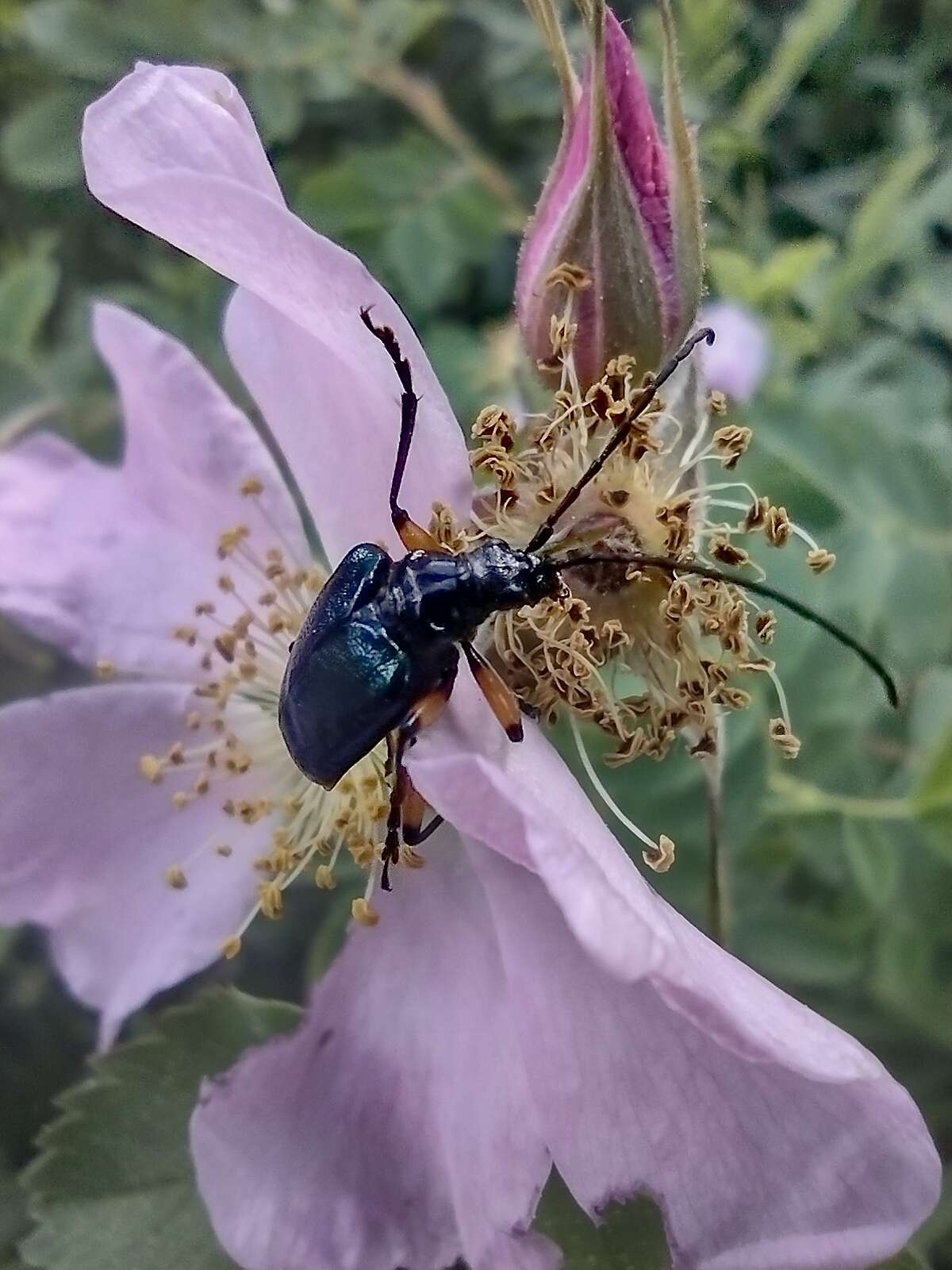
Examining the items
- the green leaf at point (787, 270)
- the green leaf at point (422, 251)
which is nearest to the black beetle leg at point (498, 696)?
the green leaf at point (787, 270)

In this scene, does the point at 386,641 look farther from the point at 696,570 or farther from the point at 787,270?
the point at 787,270

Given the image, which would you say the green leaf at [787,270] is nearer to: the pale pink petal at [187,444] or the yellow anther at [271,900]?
the pale pink petal at [187,444]

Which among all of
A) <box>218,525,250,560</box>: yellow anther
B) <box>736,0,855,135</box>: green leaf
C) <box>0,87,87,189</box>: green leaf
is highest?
<box>736,0,855,135</box>: green leaf

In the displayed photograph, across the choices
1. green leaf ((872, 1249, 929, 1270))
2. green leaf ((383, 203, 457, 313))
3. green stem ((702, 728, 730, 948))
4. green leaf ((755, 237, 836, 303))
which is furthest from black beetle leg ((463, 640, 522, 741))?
green leaf ((383, 203, 457, 313))

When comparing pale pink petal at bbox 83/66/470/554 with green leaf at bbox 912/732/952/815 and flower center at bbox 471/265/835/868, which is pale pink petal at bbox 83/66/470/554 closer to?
flower center at bbox 471/265/835/868

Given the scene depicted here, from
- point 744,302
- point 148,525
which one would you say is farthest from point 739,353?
point 148,525

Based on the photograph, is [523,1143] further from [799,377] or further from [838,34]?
[838,34]
